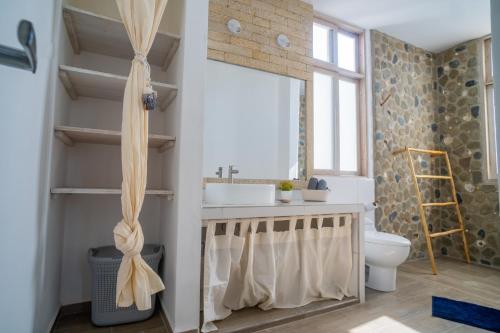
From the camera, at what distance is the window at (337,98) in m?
3.17

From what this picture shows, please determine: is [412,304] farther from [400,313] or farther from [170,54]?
[170,54]

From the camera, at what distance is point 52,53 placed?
1.52m

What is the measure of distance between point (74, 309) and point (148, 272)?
0.87m

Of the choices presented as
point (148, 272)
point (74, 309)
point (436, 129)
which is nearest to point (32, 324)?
point (148, 272)

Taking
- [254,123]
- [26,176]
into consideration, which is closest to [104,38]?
[26,176]

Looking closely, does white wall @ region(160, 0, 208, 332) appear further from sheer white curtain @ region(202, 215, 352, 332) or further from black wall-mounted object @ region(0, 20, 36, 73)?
black wall-mounted object @ region(0, 20, 36, 73)

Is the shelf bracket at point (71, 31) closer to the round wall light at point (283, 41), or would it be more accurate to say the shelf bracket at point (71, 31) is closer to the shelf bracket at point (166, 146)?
the shelf bracket at point (166, 146)

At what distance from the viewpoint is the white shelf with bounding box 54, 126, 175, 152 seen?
1617mm

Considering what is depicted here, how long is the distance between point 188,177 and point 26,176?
784 millimetres

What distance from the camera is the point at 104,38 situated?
75.4 inches

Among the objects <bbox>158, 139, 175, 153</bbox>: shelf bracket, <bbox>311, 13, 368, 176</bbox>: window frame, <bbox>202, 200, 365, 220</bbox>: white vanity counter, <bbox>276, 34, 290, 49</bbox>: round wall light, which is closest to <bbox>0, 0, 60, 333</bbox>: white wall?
<bbox>158, 139, 175, 153</bbox>: shelf bracket

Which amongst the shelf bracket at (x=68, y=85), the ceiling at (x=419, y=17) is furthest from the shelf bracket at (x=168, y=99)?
the ceiling at (x=419, y=17)

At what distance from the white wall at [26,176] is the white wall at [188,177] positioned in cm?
69

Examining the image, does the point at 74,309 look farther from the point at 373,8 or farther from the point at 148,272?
the point at 373,8
